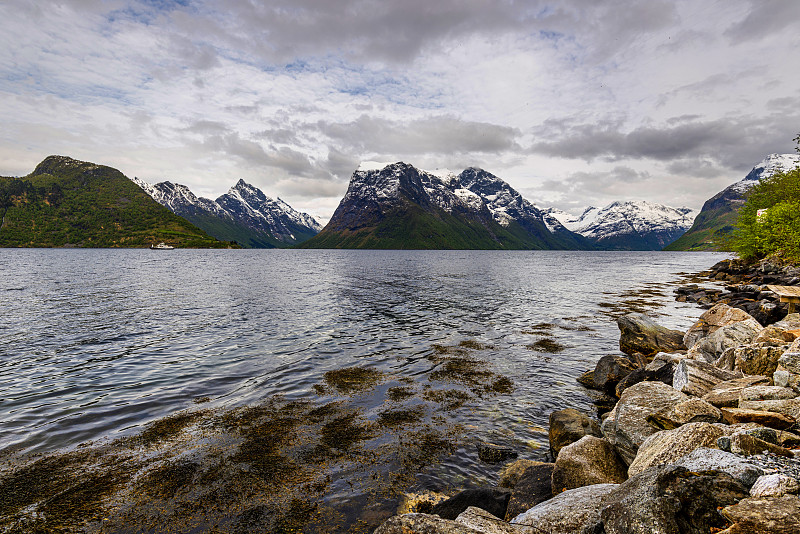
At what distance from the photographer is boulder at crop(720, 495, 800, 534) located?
17.4 ft

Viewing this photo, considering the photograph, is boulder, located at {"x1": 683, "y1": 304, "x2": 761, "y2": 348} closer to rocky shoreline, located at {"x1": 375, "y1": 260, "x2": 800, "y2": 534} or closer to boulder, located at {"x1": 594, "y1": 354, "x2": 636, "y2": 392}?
rocky shoreline, located at {"x1": 375, "y1": 260, "x2": 800, "y2": 534}

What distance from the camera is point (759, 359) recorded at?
47.7 ft

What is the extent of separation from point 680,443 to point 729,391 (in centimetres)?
522

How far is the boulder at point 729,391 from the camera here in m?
11.2

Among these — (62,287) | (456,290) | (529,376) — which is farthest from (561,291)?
(62,287)

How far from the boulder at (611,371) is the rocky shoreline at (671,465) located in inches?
20.1

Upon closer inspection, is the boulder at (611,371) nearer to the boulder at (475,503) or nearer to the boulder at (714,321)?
the boulder at (714,321)

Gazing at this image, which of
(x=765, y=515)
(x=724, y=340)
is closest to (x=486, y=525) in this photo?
(x=765, y=515)

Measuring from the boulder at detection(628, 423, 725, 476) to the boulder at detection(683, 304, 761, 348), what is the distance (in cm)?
1960

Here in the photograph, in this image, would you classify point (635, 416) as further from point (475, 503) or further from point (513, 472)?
point (475, 503)

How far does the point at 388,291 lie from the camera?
66.8 metres

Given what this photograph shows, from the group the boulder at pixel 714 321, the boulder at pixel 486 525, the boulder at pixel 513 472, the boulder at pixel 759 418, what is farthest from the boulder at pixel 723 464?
the boulder at pixel 714 321

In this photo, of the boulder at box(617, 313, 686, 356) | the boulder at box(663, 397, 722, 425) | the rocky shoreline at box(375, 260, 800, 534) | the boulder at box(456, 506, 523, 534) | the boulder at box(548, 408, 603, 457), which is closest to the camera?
the rocky shoreline at box(375, 260, 800, 534)

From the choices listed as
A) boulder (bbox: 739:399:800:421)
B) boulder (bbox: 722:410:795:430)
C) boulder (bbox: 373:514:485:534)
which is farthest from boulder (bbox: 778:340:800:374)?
boulder (bbox: 373:514:485:534)
